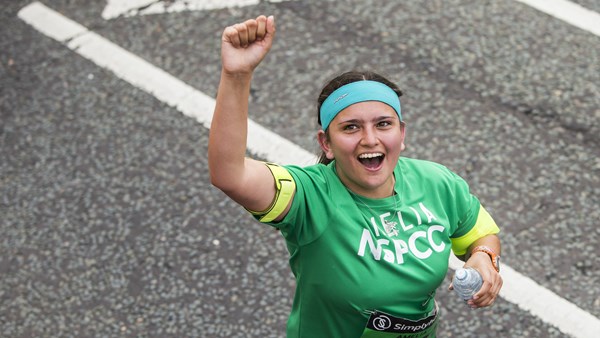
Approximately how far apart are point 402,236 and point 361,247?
0.17m

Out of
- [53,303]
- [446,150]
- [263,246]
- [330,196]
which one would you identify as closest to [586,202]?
[446,150]

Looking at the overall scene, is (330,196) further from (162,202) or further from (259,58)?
(162,202)

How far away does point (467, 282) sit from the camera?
10.2ft

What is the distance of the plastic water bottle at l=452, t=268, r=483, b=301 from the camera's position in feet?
10.2

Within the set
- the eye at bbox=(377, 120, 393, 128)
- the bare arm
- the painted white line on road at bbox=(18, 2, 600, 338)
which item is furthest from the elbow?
the painted white line on road at bbox=(18, 2, 600, 338)

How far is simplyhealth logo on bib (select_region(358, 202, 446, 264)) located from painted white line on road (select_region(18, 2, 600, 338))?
5.97ft

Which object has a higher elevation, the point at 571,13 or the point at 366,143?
the point at 571,13

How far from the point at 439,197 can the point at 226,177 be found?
87cm

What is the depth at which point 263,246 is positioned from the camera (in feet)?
17.5

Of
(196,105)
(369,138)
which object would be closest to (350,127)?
(369,138)

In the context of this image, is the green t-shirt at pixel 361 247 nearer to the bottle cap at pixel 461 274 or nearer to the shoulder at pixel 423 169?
the shoulder at pixel 423 169

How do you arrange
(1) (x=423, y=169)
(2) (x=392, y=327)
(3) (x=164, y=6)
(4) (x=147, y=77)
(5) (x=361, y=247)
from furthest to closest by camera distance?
(3) (x=164, y=6) → (4) (x=147, y=77) → (1) (x=423, y=169) → (2) (x=392, y=327) → (5) (x=361, y=247)

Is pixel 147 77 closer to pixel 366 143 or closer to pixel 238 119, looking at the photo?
pixel 366 143

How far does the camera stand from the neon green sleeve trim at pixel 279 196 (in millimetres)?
3014
